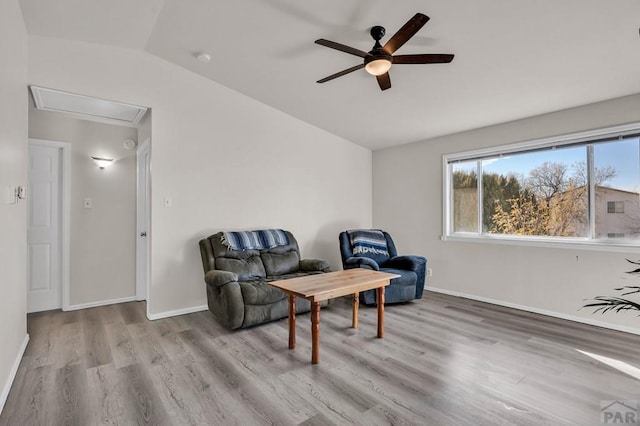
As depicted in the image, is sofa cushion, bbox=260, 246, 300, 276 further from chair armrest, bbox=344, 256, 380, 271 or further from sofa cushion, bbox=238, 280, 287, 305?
chair armrest, bbox=344, 256, 380, 271

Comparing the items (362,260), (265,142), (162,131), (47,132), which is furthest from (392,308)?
(47,132)

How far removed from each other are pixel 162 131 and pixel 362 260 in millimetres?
2792

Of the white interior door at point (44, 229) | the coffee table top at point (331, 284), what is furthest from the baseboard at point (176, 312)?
the coffee table top at point (331, 284)

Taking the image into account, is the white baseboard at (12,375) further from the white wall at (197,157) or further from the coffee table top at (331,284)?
the coffee table top at (331,284)

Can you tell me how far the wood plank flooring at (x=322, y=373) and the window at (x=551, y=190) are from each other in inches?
41.4

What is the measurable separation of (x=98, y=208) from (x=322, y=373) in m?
3.54

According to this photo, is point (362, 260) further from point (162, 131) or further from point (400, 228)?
point (162, 131)

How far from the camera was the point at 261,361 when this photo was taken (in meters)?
2.63

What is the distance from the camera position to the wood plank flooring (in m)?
1.96

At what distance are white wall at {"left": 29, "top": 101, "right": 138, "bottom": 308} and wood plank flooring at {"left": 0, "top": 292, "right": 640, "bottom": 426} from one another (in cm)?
66

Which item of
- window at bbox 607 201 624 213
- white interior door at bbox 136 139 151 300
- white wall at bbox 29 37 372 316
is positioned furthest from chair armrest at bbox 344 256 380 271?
white interior door at bbox 136 139 151 300

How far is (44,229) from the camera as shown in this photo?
390 centimetres


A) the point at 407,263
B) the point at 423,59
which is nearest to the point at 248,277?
the point at 407,263

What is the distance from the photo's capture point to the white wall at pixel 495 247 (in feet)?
11.0
